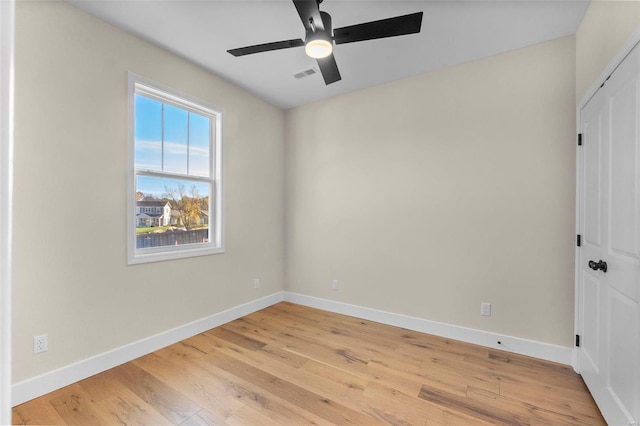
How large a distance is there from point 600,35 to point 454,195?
152 centimetres

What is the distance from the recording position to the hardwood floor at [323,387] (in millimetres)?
1792

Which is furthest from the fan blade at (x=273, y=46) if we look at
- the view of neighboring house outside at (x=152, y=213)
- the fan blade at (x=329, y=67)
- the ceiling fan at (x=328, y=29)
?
the view of neighboring house outside at (x=152, y=213)

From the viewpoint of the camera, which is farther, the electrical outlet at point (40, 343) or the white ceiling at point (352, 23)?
the white ceiling at point (352, 23)

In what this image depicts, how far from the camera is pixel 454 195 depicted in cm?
291

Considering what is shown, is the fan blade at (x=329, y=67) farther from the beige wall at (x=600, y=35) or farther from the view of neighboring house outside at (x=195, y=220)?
the view of neighboring house outside at (x=195, y=220)

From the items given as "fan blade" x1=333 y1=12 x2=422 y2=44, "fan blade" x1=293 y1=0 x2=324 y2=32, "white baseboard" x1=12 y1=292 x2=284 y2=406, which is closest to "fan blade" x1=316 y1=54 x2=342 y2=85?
"fan blade" x1=333 y1=12 x2=422 y2=44

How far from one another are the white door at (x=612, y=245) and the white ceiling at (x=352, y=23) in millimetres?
837

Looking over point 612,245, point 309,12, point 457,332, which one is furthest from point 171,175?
point 612,245

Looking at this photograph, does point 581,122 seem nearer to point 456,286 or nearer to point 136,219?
point 456,286

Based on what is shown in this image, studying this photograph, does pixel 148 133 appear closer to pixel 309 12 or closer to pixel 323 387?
pixel 309 12

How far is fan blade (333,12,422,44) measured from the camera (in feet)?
5.56

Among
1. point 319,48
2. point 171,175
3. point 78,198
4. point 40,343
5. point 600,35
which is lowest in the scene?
point 40,343

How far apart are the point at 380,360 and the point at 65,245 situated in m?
2.66

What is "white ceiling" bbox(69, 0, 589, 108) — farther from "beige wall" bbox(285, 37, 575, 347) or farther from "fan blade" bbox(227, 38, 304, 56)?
"fan blade" bbox(227, 38, 304, 56)
